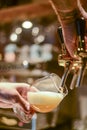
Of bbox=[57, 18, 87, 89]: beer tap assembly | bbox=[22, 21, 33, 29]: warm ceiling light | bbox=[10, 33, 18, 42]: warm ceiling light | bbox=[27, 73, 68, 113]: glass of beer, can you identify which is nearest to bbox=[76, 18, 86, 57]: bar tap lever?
bbox=[57, 18, 87, 89]: beer tap assembly

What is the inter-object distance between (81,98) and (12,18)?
0.88 meters

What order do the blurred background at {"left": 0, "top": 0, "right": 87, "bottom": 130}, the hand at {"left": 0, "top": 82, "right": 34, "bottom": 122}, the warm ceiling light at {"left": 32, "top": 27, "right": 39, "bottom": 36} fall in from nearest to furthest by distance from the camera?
the hand at {"left": 0, "top": 82, "right": 34, "bottom": 122} → the blurred background at {"left": 0, "top": 0, "right": 87, "bottom": 130} → the warm ceiling light at {"left": 32, "top": 27, "right": 39, "bottom": 36}

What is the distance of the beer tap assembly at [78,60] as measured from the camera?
3.25 feet

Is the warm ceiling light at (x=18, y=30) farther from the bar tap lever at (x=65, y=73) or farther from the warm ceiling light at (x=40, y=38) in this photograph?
the bar tap lever at (x=65, y=73)

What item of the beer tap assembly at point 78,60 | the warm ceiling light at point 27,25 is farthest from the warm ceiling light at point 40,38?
the beer tap assembly at point 78,60

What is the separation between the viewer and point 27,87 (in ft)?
3.63

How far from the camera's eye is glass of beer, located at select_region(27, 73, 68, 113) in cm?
A: 104

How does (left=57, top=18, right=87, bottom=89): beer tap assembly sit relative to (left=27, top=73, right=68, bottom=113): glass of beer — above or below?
above

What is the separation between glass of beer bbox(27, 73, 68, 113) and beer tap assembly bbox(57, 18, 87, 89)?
24 mm

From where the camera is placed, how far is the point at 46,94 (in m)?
1.05

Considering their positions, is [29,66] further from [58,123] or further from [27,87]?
[27,87]

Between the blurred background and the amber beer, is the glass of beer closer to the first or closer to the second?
the amber beer

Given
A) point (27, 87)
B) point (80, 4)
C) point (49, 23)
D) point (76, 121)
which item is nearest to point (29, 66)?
point (49, 23)

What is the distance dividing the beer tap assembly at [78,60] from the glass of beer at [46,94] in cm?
2
